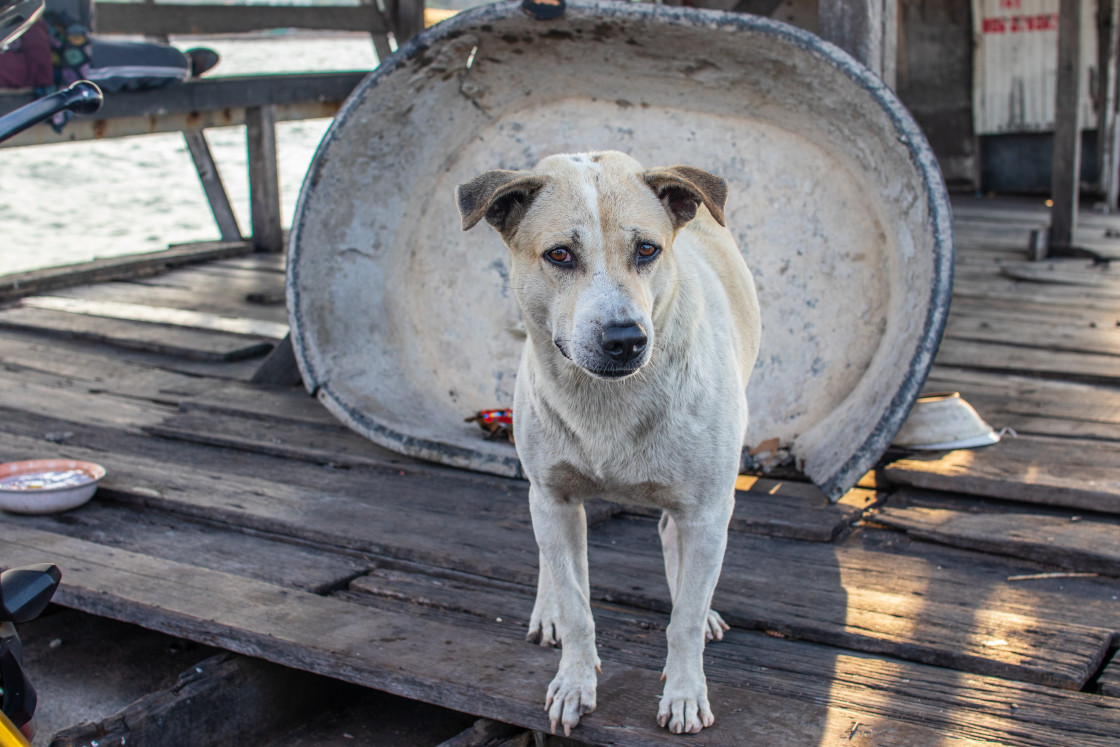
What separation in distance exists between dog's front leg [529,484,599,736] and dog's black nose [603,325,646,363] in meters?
0.49

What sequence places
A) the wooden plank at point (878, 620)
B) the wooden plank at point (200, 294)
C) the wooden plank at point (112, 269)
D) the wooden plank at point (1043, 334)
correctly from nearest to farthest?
1. the wooden plank at point (878, 620)
2. the wooden plank at point (1043, 334)
3. the wooden plank at point (200, 294)
4. the wooden plank at point (112, 269)

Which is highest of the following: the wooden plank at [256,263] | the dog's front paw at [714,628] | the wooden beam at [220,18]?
the wooden beam at [220,18]

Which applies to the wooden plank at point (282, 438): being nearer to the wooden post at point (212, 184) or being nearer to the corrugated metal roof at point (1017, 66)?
the wooden post at point (212, 184)

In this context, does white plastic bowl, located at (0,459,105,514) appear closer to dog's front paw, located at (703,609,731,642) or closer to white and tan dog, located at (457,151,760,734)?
white and tan dog, located at (457,151,760,734)

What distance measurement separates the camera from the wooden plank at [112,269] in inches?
285

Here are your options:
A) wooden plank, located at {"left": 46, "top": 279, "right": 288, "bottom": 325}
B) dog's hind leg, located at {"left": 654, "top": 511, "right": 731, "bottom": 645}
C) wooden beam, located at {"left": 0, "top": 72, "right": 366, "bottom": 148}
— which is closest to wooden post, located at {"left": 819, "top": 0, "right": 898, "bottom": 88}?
dog's hind leg, located at {"left": 654, "top": 511, "right": 731, "bottom": 645}

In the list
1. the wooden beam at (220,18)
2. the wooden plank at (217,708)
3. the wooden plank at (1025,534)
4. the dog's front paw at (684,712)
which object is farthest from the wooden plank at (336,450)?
the wooden beam at (220,18)

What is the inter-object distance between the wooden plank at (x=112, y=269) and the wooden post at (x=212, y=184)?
30cm

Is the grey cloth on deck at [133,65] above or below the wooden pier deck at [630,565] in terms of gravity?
above

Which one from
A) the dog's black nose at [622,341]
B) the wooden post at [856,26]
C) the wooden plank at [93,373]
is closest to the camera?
the dog's black nose at [622,341]

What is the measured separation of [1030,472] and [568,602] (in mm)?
2083

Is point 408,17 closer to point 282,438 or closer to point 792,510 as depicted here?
point 282,438

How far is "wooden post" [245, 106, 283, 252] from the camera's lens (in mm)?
7773

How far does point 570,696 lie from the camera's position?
93.8 inches
